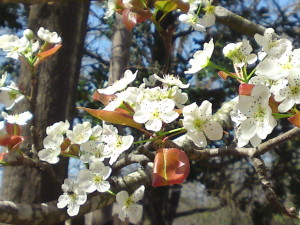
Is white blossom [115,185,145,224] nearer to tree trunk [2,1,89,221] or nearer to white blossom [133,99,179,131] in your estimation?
white blossom [133,99,179,131]

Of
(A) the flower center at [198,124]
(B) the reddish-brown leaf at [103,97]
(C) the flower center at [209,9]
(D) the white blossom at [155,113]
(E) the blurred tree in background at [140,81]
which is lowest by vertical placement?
(E) the blurred tree in background at [140,81]

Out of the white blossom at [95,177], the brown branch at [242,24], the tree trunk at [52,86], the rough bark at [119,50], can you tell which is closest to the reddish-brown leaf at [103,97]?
the white blossom at [95,177]

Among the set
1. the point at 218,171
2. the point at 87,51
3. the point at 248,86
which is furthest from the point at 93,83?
the point at 248,86

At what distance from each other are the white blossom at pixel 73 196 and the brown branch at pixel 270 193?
0.37m

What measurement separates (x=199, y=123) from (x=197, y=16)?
478 millimetres

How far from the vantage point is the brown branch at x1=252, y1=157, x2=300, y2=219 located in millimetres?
916

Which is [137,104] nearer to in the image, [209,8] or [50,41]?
[50,41]

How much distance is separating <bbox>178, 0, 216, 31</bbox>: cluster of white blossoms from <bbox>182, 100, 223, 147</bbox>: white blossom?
40cm

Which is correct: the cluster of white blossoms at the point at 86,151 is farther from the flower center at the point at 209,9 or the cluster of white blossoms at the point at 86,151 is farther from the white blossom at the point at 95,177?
the flower center at the point at 209,9

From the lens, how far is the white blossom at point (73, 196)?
98 centimetres

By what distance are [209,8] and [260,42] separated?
44cm

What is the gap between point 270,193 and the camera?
92cm

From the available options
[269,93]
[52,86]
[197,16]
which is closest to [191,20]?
[197,16]

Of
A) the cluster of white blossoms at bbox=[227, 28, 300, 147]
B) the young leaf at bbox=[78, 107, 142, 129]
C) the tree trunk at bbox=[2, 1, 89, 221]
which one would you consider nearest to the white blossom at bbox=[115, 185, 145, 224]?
the young leaf at bbox=[78, 107, 142, 129]
